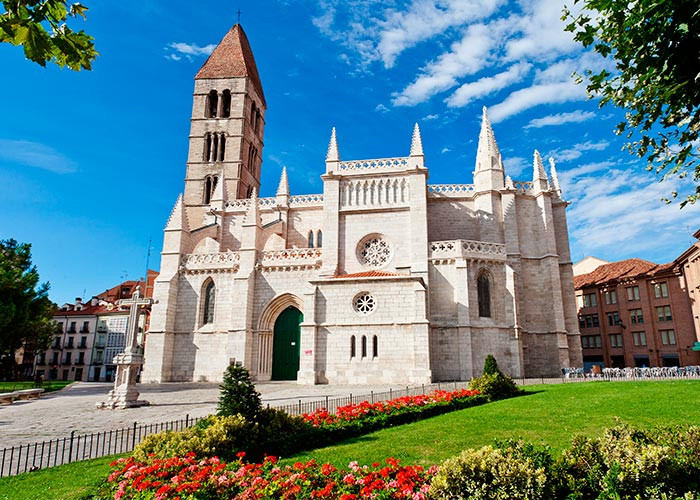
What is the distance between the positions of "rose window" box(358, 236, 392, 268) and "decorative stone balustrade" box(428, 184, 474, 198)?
622 cm

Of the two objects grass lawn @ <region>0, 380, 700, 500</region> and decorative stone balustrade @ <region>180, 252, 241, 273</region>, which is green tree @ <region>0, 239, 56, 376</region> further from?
grass lawn @ <region>0, 380, 700, 500</region>

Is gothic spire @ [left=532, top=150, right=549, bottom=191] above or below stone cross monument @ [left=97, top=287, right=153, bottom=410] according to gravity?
above

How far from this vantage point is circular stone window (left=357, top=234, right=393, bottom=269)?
93.6 ft

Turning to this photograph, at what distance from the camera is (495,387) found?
54.5ft

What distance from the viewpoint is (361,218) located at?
2894 centimetres

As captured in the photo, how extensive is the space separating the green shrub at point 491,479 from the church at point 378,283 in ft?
58.8

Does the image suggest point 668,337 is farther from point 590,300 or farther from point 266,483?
point 266,483

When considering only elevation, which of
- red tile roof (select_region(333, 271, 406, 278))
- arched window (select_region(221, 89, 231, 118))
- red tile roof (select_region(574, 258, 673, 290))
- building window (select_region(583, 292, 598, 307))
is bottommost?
red tile roof (select_region(333, 271, 406, 278))

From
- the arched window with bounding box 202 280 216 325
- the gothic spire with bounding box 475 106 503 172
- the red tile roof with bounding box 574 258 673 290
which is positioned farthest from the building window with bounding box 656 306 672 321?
the arched window with bounding box 202 280 216 325

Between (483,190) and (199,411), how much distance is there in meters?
23.9

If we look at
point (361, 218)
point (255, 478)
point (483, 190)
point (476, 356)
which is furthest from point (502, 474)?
point (483, 190)

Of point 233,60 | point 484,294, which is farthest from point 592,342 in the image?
point 233,60

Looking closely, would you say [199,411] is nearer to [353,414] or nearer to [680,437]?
[353,414]

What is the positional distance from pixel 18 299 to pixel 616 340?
165 feet
